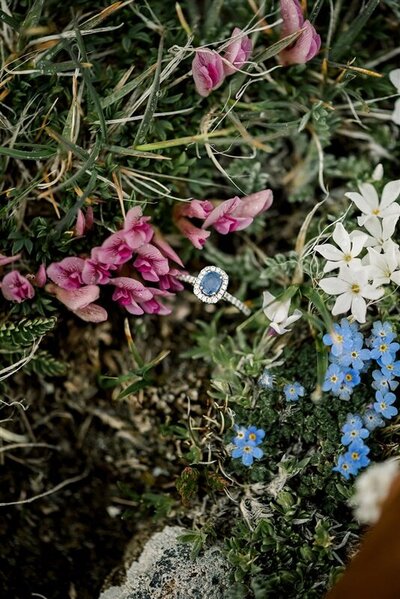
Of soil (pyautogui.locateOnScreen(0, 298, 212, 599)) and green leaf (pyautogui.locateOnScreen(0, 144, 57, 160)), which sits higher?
green leaf (pyautogui.locateOnScreen(0, 144, 57, 160))

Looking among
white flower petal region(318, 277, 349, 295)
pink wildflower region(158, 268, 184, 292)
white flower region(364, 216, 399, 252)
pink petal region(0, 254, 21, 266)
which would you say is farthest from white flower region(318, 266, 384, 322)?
pink petal region(0, 254, 21, 266)

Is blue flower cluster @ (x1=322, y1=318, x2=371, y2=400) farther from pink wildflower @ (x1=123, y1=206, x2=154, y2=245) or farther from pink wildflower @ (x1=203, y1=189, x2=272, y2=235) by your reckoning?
pink wildflower @ (x1=123, y1=206, x2=154, y2=245)

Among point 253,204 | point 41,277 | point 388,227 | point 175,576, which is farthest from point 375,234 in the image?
point 175,576

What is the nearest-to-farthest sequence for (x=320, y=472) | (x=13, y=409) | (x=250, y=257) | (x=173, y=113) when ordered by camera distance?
(x=320, y=472)
(x=173, y=113)
(x=13, y=409)
(x=250, y=257)

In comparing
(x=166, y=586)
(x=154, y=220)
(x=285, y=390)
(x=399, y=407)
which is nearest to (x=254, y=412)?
(x=285, y=390)

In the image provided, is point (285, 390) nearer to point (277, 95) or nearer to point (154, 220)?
point (154, 220)

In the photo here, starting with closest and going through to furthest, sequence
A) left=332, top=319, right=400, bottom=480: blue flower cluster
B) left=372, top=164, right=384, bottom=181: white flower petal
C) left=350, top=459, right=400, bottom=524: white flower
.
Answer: left=350, top=459, right=400, bottom=524: white flower, left=332, top=319, right=400, bottom=480: blue flower cluster, left=372, top=164, right=384, bottom=181: white flower petal

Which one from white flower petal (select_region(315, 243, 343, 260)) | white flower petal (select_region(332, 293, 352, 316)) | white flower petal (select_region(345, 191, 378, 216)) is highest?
white flower petal (select_region(345, 191, 378, 216))

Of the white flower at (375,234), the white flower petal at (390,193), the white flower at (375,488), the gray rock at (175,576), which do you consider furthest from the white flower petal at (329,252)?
the gray rock at (175,576)
